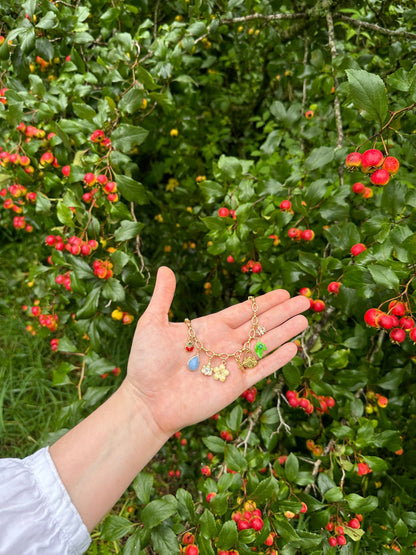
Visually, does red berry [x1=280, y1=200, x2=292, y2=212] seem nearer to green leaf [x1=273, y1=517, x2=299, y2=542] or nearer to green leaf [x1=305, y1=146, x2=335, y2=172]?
green leaf [x1=305, y1=146, x2=335, y2=172]

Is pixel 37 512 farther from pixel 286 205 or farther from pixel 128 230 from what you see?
pixel 286 205

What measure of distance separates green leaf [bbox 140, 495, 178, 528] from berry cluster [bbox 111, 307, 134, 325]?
2.23ft

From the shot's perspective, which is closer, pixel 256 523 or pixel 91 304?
pixel 256 523

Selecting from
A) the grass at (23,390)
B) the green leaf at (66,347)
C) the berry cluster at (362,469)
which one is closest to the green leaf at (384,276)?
the berry cluster at (362,469)

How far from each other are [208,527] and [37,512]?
0.45 m

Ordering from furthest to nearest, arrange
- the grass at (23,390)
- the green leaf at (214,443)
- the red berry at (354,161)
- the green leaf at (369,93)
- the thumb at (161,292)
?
the grass at (23,390) → the green leaf at (214,443) → the thumb at (161,292) → the red berry at (354,161) → the green leaf at (369,93)

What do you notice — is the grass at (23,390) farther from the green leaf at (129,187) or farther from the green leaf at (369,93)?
the green leaf at (369,93)

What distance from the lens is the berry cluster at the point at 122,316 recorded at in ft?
4.86

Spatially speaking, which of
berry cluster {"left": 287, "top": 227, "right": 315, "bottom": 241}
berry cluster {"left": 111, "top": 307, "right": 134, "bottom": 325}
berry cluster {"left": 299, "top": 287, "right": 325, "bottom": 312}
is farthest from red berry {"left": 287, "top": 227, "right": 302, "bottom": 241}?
berry cluster {"left": 111, "top": 307, "right": 134, "bottom": 325}

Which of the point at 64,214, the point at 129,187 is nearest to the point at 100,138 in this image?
the point at 129,187

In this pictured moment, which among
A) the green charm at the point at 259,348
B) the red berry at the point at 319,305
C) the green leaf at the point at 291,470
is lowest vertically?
the green leaf at the point at 291,470

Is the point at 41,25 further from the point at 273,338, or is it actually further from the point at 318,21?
the point at 273,338

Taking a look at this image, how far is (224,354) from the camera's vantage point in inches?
53.1

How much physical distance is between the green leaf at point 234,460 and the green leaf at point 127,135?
1.13m
